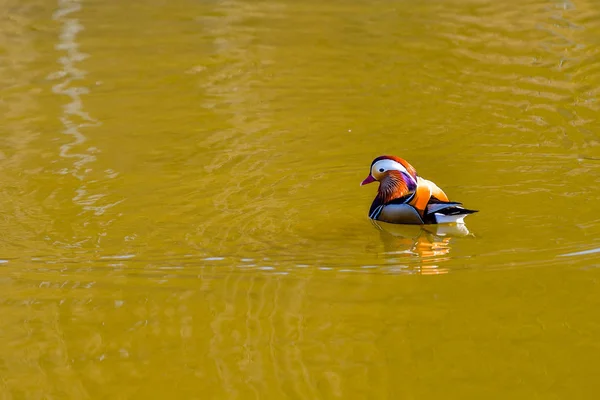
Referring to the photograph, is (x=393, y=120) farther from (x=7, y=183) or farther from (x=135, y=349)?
(x=135, y=349)

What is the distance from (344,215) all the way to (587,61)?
492cm

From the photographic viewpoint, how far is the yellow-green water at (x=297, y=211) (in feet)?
18.9

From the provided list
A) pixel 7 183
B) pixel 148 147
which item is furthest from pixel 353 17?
pixel 7 183

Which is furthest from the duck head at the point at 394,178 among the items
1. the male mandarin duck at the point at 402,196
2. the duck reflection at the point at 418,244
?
the duck reflection at the point at 418,244

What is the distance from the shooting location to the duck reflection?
23.0 ft

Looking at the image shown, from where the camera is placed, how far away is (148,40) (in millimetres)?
13688

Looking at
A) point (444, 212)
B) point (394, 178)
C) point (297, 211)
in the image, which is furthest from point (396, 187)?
point (297, 211)

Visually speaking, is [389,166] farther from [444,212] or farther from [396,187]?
[444,212]

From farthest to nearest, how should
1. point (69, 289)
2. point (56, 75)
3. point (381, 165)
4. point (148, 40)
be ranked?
point (148, 40) → point (56, 75) → point (381, 165) → point (69, 289)

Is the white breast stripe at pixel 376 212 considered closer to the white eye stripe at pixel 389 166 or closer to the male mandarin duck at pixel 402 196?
the male mandarin duck at pixel 402 196

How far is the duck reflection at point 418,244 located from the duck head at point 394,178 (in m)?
0.23

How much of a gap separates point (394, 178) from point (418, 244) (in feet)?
1.90

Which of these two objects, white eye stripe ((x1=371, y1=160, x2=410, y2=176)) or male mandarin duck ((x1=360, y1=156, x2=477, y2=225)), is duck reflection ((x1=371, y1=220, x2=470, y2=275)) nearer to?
male mandarin duck ((x1=360, y1=156, x2=477, y2=225))

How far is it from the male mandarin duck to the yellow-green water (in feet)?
0.41
